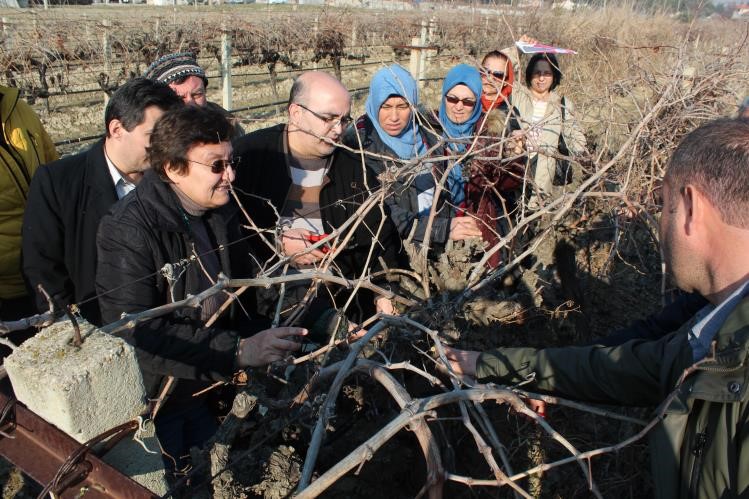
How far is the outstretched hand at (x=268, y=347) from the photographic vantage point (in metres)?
1.74

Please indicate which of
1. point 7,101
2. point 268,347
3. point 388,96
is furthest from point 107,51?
point 268,347

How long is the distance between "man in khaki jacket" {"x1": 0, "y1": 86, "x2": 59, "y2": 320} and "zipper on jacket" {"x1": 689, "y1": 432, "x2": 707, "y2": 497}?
252 cm

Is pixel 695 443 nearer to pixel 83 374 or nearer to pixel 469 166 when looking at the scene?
pixel 83 374

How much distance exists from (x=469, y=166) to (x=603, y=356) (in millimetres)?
1593

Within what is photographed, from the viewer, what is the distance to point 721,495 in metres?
1.16

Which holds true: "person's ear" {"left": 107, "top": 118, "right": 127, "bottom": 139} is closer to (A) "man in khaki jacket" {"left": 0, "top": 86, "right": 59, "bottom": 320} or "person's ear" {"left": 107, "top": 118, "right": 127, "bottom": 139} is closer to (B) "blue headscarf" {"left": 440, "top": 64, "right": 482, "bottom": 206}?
(A) "man in khaki jacket" {"left": 0, "top": 86, "right": 59, "bottom": 320}

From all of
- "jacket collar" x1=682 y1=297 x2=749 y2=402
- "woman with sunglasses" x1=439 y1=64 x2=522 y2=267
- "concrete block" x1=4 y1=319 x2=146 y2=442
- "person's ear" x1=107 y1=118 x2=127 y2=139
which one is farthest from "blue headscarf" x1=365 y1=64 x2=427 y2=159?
"concrete block" x1=4 y1=319 x2=146 y2=442

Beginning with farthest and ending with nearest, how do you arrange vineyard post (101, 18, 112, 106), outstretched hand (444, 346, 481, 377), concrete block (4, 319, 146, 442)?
vineyard post (101, 18, 112, 106), outstretched hand (444, 346, 481, 377), concrete block (4, 319, 146, 442)

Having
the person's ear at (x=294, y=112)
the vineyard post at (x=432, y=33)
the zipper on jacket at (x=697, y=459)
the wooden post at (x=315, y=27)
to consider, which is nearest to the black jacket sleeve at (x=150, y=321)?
the person's ear at (x=294, y=112)

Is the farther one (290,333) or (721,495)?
(290,333)

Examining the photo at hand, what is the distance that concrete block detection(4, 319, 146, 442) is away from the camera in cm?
100

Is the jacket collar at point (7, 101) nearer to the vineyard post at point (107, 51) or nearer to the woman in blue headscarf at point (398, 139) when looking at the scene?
the woman in blue headscarf at point (398, 139)

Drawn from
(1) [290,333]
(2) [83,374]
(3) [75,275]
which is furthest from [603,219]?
(2) [83,374]

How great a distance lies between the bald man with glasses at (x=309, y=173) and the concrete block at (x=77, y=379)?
59.0 inches
